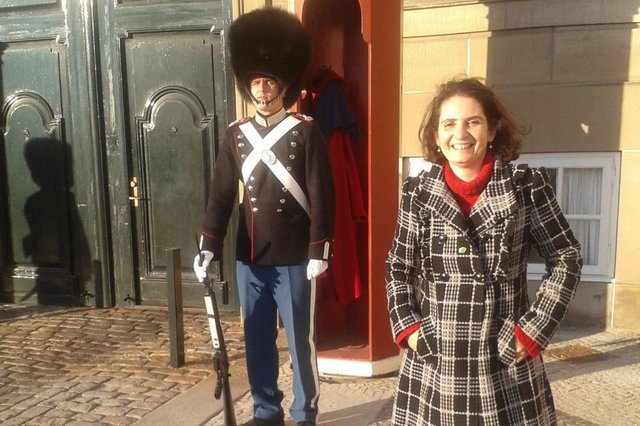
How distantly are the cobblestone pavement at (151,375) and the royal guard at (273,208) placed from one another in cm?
46

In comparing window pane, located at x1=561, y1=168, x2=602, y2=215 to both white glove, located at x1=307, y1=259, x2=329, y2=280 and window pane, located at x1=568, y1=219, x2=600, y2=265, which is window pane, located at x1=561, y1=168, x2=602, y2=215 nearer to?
window pane, located at x1=568, y1=219, x2=600, y2=265

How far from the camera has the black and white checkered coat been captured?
202 cm

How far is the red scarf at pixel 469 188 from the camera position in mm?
2111

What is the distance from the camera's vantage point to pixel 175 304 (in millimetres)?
4316

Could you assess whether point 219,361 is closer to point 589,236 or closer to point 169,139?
point 169,139

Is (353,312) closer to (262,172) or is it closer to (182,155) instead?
(262,172)

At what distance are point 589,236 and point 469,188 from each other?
3.39 m

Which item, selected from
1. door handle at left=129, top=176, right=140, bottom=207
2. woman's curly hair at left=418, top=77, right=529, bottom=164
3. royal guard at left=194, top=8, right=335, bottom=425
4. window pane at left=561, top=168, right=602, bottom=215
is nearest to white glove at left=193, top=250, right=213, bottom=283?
royal guard at left=194, top=8, right=335, bottom=425

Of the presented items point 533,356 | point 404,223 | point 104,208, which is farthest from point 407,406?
point 104,208

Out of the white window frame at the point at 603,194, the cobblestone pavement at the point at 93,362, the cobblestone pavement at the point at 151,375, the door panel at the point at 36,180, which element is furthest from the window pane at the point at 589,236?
the door panel at the point at 36,180

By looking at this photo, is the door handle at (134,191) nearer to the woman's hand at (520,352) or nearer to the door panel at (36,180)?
the door panel at (36,180)

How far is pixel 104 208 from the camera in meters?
5.79

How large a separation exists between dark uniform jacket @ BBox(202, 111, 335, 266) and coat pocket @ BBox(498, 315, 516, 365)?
1.23 m

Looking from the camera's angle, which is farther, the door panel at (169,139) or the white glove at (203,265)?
the door panel at (169,139)
